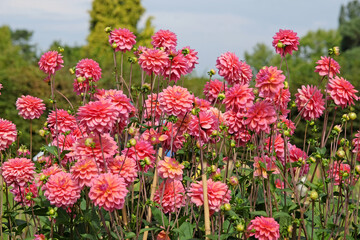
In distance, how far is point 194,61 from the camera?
2832mm

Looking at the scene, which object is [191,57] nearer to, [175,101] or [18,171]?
[175,101]

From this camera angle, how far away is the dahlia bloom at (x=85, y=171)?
6.95ft

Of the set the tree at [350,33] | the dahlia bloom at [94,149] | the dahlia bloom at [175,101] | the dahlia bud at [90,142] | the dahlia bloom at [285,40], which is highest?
the dahlia bloom at [285,40]

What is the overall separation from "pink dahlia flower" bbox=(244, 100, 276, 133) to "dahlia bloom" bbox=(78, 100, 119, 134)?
640mm

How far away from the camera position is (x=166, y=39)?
2848mm

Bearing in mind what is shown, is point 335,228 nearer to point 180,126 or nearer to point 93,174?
point 180,126

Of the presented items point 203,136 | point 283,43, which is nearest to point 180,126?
point 203,136

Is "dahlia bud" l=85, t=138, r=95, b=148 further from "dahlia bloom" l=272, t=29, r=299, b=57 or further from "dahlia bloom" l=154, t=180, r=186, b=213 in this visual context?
"dahlia bloom" l=272, t=29, r=299, b=57

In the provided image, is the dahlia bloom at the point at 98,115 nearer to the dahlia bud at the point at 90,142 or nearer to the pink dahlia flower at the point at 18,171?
the dahlia bud at the point at 90,142

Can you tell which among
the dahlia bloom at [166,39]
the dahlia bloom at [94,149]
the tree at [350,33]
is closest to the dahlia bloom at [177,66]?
the dahlia bloom at [166,39]

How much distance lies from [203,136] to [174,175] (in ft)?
0.93

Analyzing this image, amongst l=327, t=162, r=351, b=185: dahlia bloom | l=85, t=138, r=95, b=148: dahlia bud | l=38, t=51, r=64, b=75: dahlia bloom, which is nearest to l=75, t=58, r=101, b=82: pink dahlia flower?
l=38, t=51, r=64, b=75: dahlia bloom

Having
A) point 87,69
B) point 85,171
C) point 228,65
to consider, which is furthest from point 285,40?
point 85,171

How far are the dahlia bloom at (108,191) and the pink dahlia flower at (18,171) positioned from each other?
0.87m
